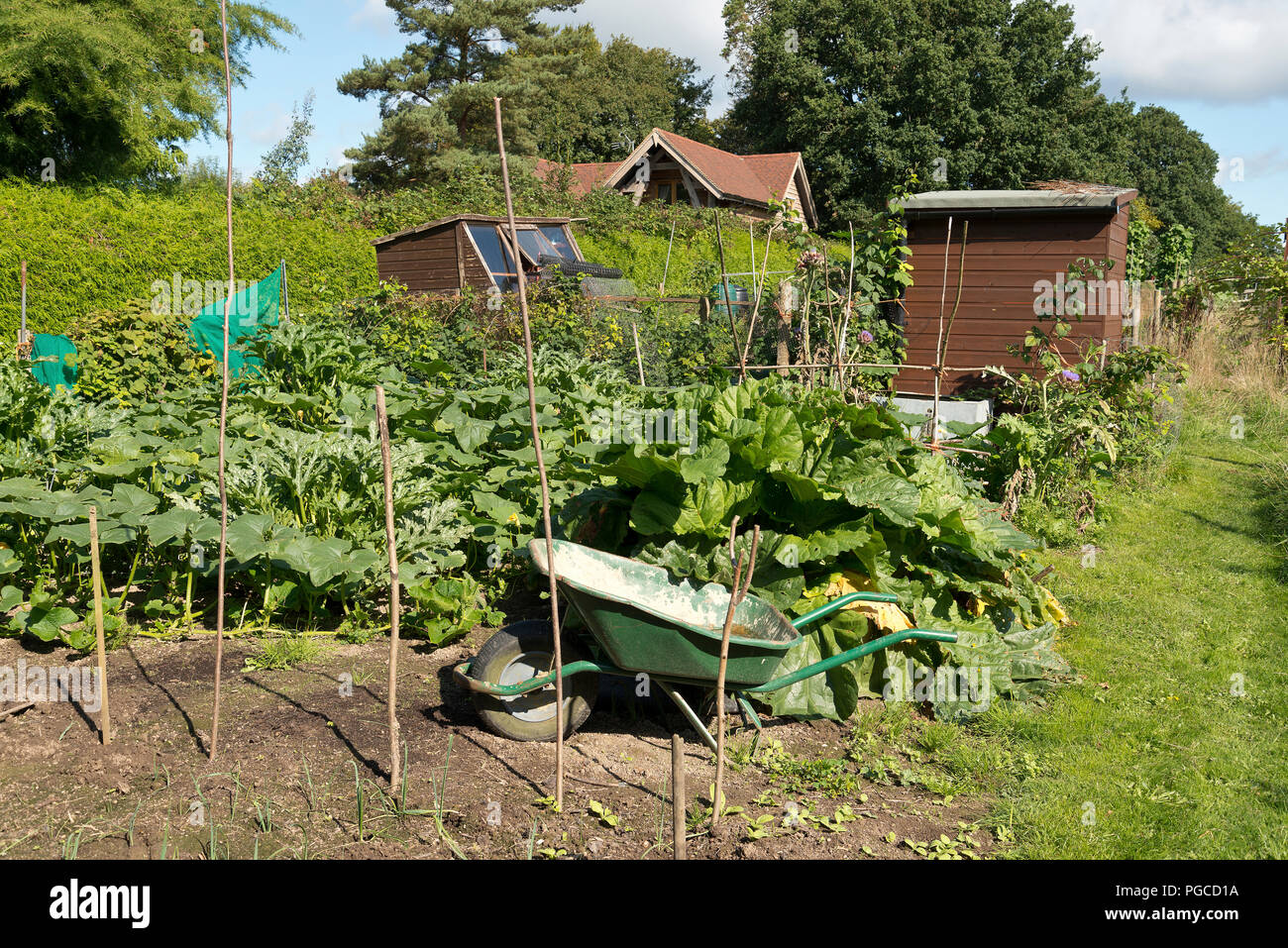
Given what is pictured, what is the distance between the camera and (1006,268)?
920cm

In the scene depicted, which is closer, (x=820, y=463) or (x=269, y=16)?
(x=820, y=463)

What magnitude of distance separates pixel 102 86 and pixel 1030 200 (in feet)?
39.3

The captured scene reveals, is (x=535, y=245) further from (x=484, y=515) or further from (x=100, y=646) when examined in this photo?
(x=100, y=646)

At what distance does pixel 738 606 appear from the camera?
3246 mm

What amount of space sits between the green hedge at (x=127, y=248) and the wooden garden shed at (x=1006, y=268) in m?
6.43

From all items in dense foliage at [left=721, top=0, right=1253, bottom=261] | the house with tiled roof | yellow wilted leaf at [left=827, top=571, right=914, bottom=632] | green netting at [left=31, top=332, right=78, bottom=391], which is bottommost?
yellow wilted leaf at [left=827, top=571, right=914, bottom=632]

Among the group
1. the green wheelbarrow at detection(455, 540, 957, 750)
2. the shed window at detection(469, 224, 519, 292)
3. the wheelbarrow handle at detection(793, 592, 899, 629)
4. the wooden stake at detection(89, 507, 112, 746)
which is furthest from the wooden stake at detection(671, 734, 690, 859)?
the shed window at detection(469, 224, 519, 292)

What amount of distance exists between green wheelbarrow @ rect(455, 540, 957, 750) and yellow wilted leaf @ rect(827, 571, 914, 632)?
5.8 inches

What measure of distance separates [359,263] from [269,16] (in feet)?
16.1

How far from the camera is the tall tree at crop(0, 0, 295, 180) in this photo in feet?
38.2

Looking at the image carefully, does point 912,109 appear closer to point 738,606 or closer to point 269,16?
point 269,16

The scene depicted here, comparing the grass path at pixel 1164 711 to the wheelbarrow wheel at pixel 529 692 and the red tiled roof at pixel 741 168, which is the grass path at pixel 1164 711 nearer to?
the wheelbarrow wheel at pixel 529 692

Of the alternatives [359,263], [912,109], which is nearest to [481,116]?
[359,263]

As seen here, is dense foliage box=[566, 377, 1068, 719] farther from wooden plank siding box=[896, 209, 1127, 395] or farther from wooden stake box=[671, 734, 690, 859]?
wooden plank siding box=[896, 209, 1127, 395]
